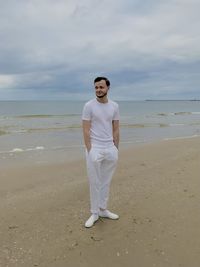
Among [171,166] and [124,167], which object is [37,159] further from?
[171,166]

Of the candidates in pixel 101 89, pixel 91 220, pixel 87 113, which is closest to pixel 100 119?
pixel 87 113

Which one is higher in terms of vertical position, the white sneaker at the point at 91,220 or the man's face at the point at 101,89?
the man's face at the point at 101,89

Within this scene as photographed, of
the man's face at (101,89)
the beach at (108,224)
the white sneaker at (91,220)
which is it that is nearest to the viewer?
the beach at (108,224)

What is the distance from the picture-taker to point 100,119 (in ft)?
14.4

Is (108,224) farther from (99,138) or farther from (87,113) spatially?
(87,113)

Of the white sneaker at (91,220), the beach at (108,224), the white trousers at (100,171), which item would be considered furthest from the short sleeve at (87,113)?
the beach at (108,224)

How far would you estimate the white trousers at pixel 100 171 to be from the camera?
4.43m

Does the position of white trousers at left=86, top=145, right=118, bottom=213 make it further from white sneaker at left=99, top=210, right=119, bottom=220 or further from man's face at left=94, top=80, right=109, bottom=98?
man's face at left=94, top=80, right=109, bottom=98

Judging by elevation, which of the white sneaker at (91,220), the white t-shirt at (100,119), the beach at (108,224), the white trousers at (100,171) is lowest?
the beach at (108,224)

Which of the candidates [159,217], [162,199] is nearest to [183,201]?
[162,199]

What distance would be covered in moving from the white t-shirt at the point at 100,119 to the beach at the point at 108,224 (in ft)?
3.85

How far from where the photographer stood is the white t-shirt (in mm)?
4355

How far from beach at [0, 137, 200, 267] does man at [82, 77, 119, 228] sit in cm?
44

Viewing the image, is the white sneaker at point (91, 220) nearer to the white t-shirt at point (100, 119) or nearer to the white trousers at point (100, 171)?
the white trousers at point (100, 171)
